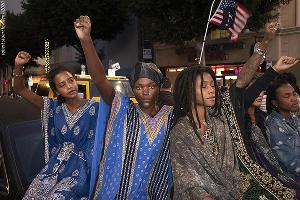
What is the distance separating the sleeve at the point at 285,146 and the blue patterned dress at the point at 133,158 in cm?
80

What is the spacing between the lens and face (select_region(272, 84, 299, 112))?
3406mm

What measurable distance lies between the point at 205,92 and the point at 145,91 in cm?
41

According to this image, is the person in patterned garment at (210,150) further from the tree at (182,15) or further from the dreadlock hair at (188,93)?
the tree at (182,15)

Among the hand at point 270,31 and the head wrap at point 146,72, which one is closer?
the head wrap at point 146,72

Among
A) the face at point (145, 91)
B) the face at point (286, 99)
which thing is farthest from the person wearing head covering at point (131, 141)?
the face at point (286, 99)

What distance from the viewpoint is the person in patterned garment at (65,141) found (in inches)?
115

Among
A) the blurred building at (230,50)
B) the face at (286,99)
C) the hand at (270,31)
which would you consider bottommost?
the face at (286,99)

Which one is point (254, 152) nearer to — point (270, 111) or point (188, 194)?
point (188, 194)

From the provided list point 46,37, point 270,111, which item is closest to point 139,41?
point 46,37

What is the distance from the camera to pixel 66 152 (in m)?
3.03

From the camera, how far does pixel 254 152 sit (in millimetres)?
2723

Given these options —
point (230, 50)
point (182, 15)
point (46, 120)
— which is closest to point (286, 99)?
point (46, 120)

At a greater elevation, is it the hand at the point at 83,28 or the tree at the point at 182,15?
the tree at the point at 182,15

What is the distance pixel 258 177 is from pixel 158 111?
2.33 feet
